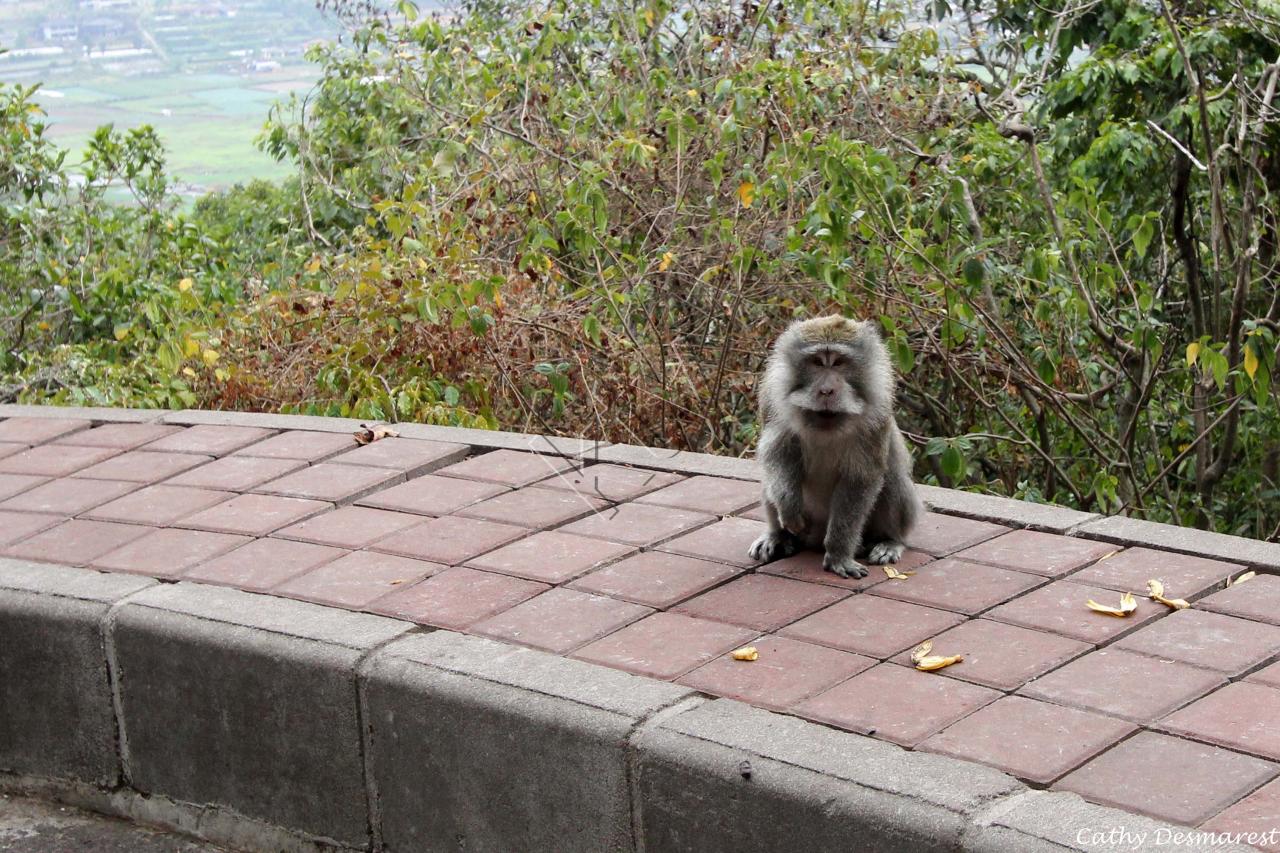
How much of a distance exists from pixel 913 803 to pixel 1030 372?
3596mm

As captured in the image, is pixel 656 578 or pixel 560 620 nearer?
pixel 560 620

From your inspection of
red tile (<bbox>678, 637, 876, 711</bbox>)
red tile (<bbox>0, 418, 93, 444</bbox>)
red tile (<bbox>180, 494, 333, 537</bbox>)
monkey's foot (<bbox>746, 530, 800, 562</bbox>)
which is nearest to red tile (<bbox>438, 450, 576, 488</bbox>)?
red tile (<bbox>180, 494, 333, 537</bbox>)

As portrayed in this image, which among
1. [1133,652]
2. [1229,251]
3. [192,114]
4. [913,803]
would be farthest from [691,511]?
[192,114]

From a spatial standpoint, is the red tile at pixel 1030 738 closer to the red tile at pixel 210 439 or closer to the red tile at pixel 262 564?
the red tile at pixel 262 564

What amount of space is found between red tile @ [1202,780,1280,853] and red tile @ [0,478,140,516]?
12.7 feet

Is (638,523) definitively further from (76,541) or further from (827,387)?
(76,541)

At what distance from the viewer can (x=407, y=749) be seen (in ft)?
12.1

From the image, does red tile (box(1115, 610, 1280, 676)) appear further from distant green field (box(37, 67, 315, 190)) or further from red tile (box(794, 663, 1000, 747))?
distant green field (box(37, 67, 315, 190))

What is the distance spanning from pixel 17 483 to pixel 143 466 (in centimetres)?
45

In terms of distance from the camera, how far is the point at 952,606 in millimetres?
4125

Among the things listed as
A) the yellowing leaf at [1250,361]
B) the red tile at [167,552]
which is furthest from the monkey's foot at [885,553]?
the red tile at [167,552]

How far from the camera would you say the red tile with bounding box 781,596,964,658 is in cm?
387

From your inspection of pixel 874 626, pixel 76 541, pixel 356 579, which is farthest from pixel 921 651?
pixel 76 541

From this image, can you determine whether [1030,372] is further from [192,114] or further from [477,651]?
[192,114]
